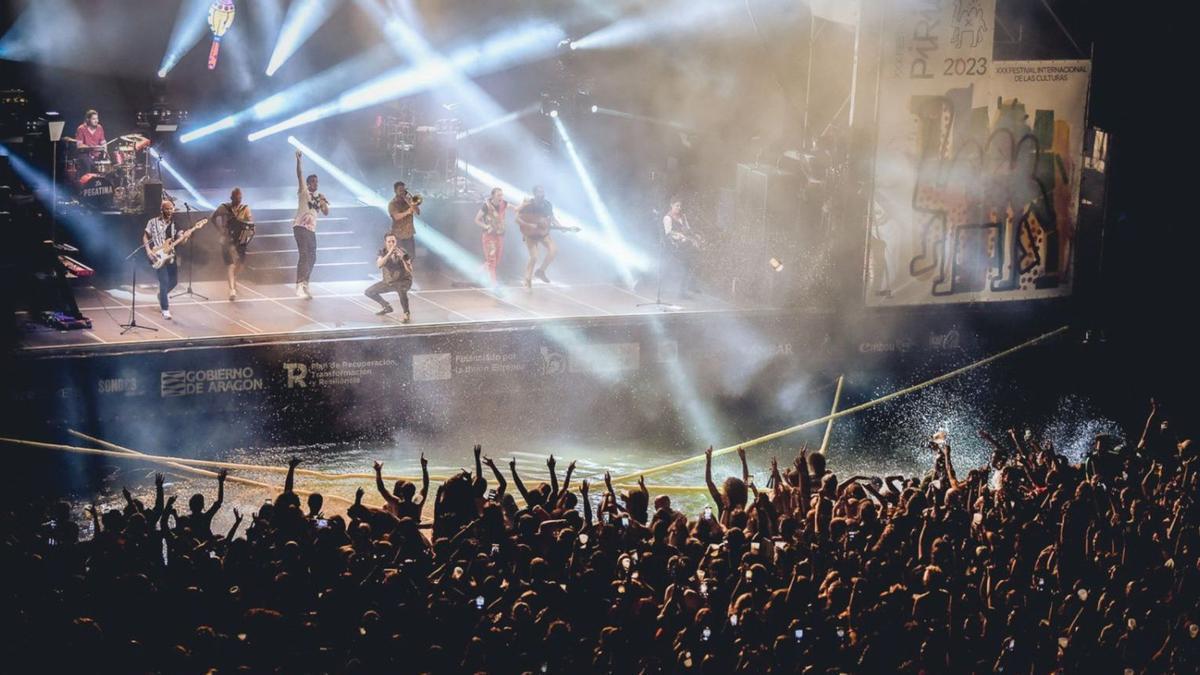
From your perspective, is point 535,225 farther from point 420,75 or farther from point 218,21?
point 218,21

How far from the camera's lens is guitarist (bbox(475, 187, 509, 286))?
1791 cm

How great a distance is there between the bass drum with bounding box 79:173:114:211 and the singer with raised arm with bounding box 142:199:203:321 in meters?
2.26

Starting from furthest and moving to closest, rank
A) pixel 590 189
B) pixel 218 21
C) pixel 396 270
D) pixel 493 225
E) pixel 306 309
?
1. pixel 590 189
2. pixel 218 21
3. pixel 493 225
4. pixel 306 309
5. pixel 396 270

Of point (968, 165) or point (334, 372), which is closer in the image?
point (334, 372)

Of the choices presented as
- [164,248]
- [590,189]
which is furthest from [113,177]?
[590,189]

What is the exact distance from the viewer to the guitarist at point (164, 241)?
1506 cm

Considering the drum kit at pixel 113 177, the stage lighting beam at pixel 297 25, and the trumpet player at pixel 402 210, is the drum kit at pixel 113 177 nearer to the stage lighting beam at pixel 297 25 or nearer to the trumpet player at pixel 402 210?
the stage lighting beam at pixel 297 25

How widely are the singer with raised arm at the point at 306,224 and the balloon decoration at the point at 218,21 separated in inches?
Answer: 156

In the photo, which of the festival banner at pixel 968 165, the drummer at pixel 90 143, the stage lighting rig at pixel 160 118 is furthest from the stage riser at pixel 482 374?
the stage lighting rig at pixel 160 118

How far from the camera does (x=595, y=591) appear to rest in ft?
22.0

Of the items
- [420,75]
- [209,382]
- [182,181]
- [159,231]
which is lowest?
[209,382]

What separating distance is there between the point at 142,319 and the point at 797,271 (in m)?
7.36

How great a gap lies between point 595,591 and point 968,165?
1109cm

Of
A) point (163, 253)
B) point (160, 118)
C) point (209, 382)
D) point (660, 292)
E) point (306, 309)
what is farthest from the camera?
point (160, 118)
